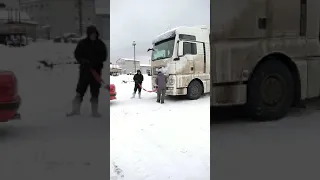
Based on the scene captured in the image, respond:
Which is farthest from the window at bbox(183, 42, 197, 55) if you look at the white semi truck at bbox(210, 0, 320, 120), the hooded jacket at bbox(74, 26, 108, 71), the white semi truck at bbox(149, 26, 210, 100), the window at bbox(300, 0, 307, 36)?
the hooded jacket at bbox(74, 26, 108, 71)

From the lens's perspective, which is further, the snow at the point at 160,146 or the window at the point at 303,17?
the window at the point at 303,17

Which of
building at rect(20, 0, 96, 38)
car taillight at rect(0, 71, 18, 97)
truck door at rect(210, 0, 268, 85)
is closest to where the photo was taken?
building at rect(20, 0, 96, 38)

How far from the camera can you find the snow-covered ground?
50.3 inches

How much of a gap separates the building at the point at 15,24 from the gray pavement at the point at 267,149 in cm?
131

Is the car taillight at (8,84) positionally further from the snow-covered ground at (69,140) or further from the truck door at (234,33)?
the truck door at (234,33)

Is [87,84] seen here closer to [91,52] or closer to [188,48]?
[91,52]

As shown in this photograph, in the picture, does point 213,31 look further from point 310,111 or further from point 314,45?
point 310,111

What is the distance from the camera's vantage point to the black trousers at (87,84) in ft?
4.07

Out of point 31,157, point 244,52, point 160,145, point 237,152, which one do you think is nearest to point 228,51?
point 244,52

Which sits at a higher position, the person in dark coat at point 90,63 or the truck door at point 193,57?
the truck door at point 193,57

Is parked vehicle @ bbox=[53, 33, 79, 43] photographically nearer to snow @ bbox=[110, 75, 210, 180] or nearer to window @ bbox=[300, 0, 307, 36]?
snow @ bbox=[110, 75, 210, 180]

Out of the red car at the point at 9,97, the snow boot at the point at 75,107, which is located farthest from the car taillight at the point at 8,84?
the snow boot at the point at 75,107

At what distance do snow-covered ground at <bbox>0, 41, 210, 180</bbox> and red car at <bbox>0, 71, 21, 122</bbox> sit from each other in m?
0.06

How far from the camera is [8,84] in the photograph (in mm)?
1535
